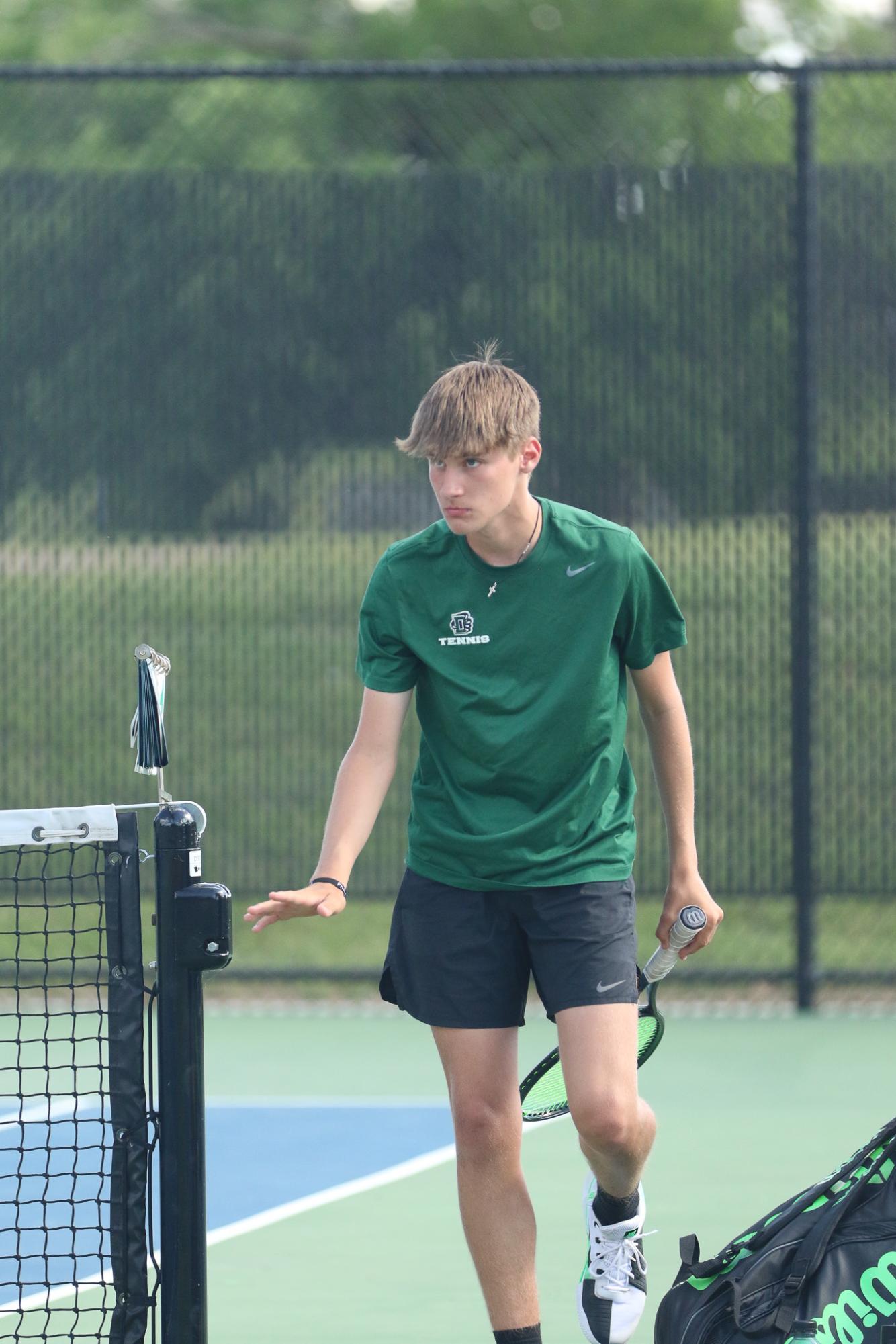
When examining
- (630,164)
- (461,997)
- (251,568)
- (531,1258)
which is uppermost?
(630,164)

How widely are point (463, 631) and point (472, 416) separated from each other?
1.21ft

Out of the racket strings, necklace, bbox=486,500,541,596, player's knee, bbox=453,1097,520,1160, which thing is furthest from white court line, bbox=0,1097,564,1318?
necklace, bbox=486,500,541,596

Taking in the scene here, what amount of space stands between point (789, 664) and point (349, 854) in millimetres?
3710

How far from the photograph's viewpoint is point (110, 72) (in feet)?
21.0

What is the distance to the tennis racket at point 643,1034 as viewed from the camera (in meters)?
3.23

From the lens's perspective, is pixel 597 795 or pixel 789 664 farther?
pixel 789 664

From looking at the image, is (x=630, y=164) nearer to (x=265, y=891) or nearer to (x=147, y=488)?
(x=147, y=488)

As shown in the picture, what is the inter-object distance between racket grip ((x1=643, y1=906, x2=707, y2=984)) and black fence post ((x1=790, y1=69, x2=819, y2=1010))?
124 inches

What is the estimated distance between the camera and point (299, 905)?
8.99 feet

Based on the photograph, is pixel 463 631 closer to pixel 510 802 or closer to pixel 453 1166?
pixel 510 802

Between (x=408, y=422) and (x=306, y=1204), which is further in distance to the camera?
(x=408, y=422)

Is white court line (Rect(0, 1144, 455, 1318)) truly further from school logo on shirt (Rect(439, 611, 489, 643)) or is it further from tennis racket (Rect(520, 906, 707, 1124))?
school logo on shirt (Rect(439, 611, 489, 643))

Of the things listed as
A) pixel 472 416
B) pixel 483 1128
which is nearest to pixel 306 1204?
pixel 483 1128

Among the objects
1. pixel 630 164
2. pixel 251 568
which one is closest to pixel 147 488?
pixel 251 568
